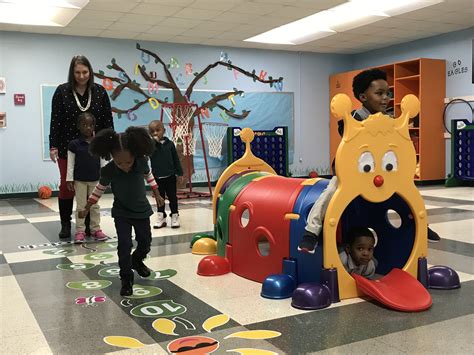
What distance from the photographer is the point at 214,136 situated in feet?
31.4

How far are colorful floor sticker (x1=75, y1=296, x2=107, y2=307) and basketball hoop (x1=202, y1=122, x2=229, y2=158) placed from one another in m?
6.80

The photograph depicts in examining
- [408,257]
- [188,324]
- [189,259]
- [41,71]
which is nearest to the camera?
[188,324]

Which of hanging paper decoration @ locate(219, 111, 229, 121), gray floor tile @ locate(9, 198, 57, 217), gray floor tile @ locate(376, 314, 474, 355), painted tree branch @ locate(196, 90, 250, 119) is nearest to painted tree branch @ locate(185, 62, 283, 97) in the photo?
painted tree branch @ locate(196, 90, 250, 119)

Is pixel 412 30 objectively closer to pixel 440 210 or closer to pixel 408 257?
pixel 440 210

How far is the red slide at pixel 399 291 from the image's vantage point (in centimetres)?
248

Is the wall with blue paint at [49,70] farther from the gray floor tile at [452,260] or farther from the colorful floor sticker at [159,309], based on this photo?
the gray floor tile at [452,260]

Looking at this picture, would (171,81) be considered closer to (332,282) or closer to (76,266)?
(76,266)

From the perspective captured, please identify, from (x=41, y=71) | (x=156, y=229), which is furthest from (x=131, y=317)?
(x=41, y=71)

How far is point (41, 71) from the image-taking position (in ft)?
27.6

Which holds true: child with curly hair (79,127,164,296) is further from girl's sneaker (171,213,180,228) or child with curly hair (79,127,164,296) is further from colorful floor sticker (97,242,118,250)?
girl's sneaker (171,213,180,228)

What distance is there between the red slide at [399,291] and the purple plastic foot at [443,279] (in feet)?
0.83

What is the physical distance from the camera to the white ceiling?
689cm

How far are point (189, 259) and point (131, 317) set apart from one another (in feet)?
4.03

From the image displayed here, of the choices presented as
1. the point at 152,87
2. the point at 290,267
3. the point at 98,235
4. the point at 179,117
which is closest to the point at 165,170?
the point at 98,235
